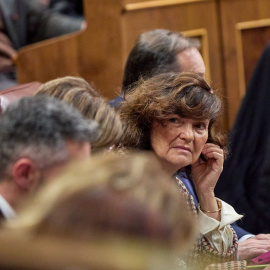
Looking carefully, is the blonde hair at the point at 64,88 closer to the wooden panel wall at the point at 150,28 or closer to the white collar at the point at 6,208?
the white collar at the point at 6,208

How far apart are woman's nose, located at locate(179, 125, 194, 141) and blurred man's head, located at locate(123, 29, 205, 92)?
0.53 meters

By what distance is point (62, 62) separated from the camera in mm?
2891

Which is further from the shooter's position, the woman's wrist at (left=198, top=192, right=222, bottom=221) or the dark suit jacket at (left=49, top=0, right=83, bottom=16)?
the dark suit jacket at (left=49, top=0, right=83, bottom=16)

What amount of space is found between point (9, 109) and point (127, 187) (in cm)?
47

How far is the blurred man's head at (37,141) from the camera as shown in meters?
1.10

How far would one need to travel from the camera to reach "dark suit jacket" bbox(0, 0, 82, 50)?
306cm

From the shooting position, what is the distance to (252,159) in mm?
2736

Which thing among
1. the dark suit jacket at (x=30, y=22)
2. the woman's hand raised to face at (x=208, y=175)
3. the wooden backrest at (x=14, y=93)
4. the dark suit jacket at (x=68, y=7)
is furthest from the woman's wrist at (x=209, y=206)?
the dark suit jacket at (x=68, y=7)

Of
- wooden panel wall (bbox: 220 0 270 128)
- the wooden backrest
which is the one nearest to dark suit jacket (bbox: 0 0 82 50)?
wooden panel wall (bbox: 220 0 270 128)

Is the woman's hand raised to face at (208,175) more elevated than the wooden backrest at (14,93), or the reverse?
the wooden backrest at (14,93)

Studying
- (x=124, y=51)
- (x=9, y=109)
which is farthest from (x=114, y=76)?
(x=9, y=109)

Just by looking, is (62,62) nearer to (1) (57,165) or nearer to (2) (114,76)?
(2) (114,76)

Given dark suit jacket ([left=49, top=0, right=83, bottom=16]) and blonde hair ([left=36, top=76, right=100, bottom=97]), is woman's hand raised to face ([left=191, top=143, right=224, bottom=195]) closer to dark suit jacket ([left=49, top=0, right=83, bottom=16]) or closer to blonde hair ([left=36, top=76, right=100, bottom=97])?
blonde hair ([left=36, top=76, right=100, bottom=97])

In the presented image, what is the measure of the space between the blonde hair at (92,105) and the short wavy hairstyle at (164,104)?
0.44 feet
